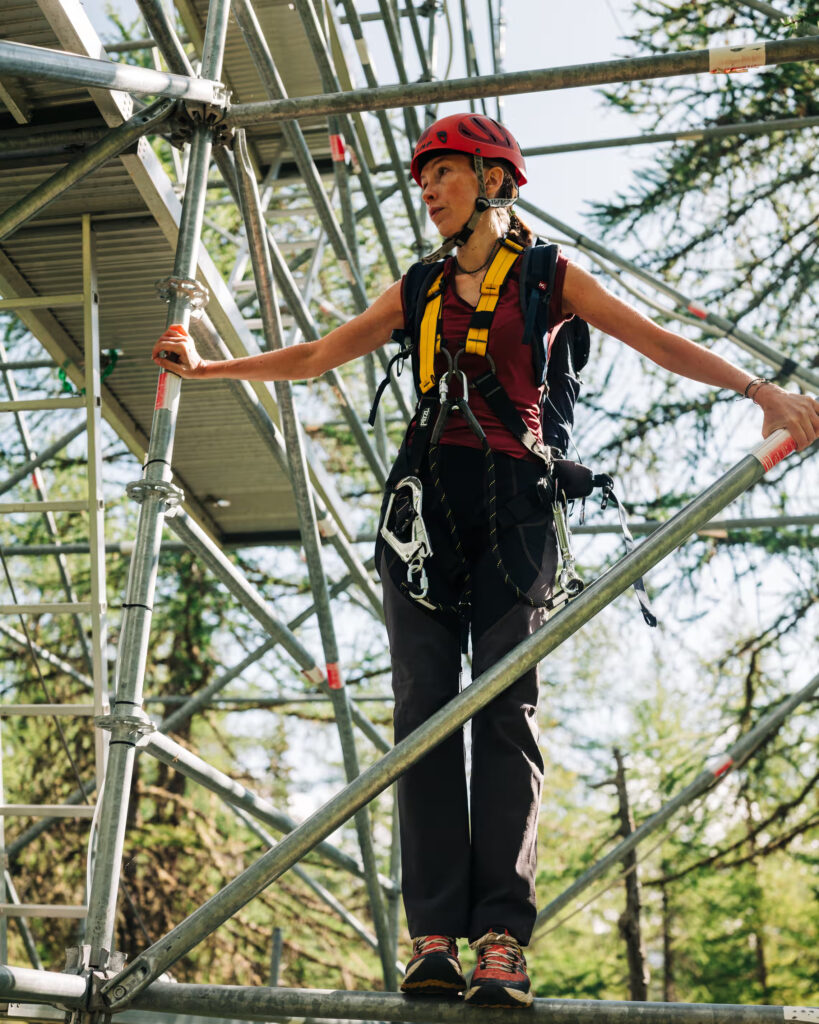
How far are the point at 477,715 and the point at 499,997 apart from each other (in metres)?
0.55

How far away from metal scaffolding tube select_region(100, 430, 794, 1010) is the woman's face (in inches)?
36.2

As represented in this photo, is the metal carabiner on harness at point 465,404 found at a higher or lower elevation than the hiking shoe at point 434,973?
higher

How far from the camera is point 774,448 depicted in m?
2.53

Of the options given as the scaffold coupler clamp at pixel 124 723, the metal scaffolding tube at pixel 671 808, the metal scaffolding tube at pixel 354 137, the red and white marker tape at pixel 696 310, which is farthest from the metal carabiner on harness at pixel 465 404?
the red and white marker tape at pixel 696 310

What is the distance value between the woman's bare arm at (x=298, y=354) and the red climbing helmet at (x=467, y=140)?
0.34m

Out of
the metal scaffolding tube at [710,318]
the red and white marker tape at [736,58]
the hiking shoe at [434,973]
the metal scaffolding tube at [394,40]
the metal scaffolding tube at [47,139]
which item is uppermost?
the metal scaffolding tube at [394,40]

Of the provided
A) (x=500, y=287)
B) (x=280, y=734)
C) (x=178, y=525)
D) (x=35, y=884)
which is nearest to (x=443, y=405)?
(x=500, y=287)

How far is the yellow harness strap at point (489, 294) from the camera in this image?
2.57 meters

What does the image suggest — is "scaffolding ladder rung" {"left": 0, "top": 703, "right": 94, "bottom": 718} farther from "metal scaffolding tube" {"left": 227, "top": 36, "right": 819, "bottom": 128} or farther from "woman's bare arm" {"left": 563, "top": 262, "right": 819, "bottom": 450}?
"woman's bare arm" {"left": 563, "top": 262, "right": 819, "bottom": 450}

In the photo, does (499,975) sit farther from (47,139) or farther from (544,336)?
(47,139)

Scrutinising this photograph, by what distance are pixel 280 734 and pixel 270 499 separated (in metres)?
7.93

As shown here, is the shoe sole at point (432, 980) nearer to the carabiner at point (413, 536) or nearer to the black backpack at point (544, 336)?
the carabiner at point (413, 536)

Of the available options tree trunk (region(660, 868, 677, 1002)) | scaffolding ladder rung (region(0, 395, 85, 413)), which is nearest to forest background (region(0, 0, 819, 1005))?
tree trunk (region(660, 868, 677, 1002))

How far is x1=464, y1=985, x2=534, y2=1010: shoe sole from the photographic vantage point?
214cm
